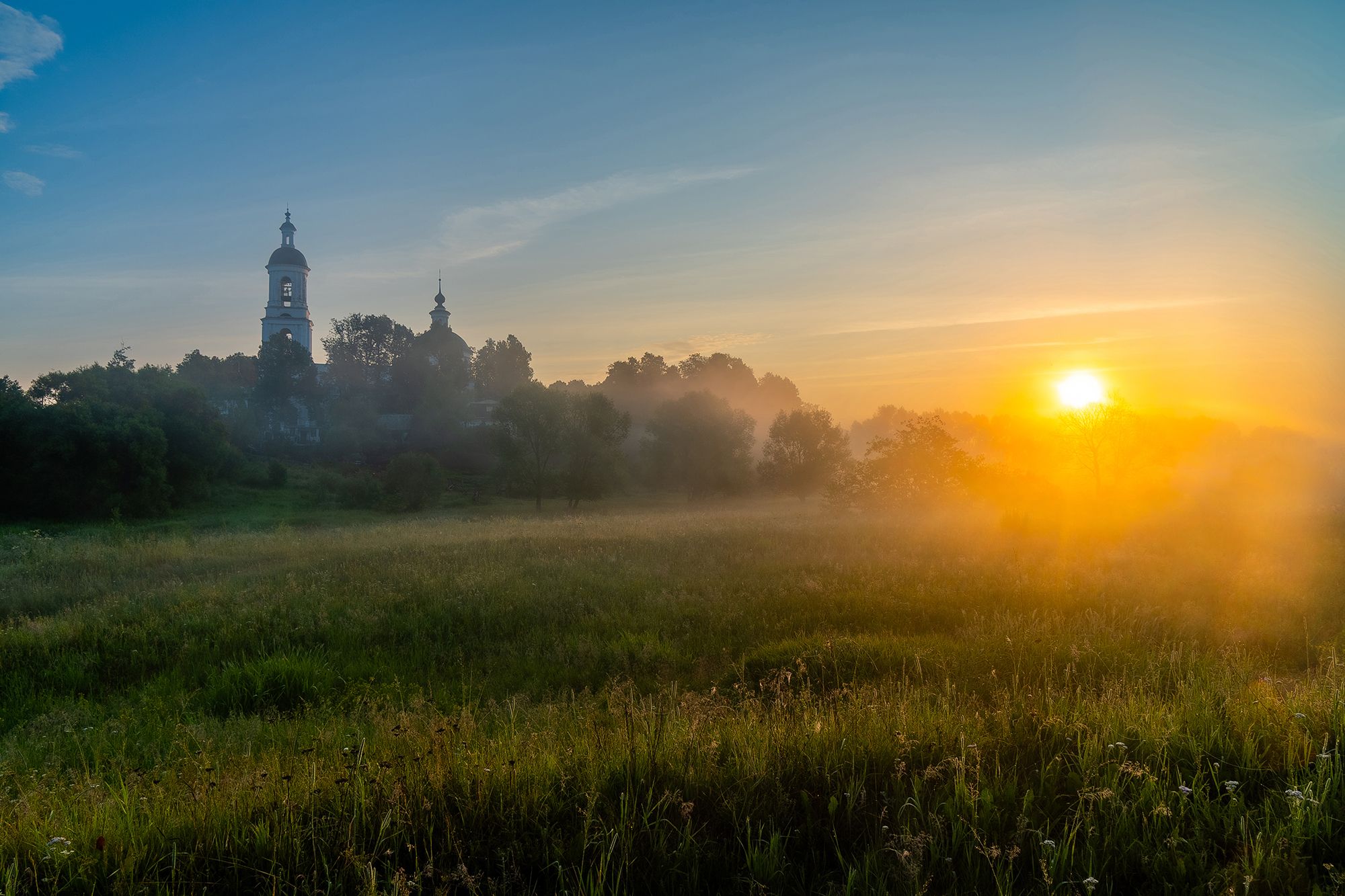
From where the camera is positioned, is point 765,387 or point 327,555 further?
point 765,387

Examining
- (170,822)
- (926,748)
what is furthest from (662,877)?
(170,822)

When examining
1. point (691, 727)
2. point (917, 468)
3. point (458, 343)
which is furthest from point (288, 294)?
point (691, 727)

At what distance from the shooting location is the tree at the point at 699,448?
61.8 m

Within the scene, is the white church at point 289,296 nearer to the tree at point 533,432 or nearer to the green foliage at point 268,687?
the tree at point 533,432

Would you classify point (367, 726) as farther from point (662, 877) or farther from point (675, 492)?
point (675, 492)

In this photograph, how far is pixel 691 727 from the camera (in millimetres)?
4344

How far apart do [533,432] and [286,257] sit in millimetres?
65986

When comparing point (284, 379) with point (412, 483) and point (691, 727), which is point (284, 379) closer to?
point (412, 483)

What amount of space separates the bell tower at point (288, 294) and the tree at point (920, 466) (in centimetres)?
8909

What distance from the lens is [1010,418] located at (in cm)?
5384

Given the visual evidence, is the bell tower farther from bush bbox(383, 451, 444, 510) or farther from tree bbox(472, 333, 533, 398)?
bush bbox(383, 451, 444, 510)

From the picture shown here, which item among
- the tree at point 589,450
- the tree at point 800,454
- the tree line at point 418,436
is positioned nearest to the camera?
the tree line at point 418,436

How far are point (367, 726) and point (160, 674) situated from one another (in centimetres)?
438

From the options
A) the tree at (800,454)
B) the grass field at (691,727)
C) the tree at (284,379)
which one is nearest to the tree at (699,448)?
the tree at (800,454)
